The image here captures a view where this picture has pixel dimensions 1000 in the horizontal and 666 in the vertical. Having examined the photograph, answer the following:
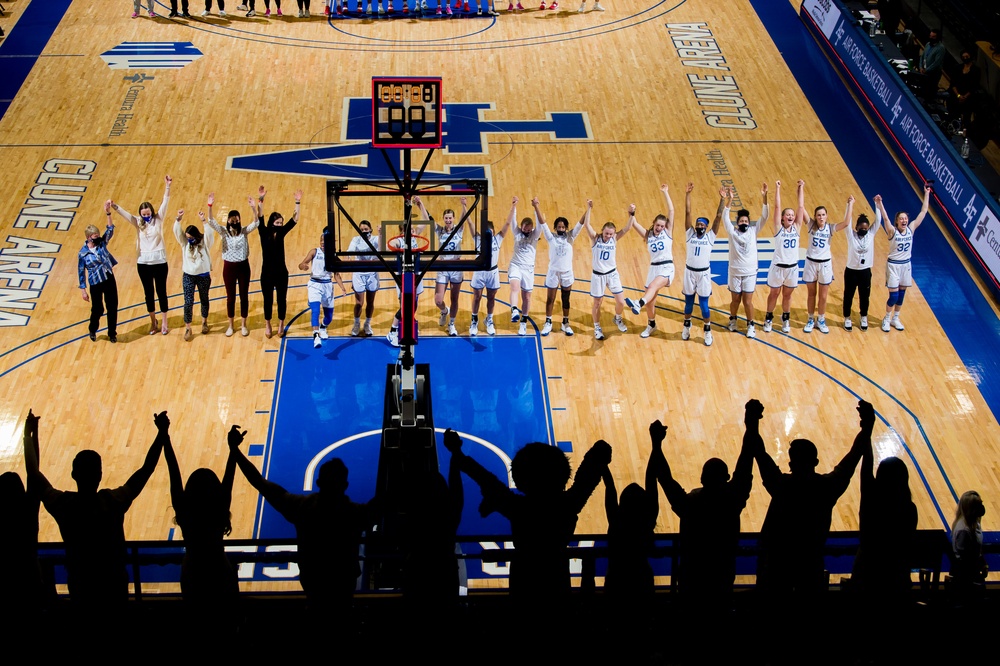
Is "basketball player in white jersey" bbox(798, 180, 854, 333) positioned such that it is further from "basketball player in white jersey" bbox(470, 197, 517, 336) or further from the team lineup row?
"basketball player in white jersey" bbox(470, 197, 517, 336)

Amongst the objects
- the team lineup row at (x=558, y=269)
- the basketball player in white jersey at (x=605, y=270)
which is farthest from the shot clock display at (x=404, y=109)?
the basketball player in white jersey at (x=605, y=270)

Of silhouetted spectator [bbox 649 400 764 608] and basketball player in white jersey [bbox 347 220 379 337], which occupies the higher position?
silhouetted spectator [bbox 649 400 764 608]

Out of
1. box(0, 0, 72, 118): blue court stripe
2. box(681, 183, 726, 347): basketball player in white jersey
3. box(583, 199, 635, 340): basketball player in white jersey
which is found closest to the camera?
box(583, 199, 635, 340): basketball player in white jersey

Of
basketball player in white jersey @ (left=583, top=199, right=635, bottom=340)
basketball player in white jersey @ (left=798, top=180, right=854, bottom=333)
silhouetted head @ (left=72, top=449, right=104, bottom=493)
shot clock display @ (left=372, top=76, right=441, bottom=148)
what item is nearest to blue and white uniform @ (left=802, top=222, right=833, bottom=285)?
basketball player in white jersey @ (left=798, top=180, right=854, bottom=333)

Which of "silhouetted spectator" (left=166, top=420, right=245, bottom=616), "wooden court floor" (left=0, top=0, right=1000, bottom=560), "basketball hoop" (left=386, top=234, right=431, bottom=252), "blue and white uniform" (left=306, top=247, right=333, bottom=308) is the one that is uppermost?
"silhouetted spectator" (left=166, top=420, right=245, bottom=616)

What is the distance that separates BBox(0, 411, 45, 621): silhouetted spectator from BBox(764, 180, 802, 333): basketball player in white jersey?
34.1ft

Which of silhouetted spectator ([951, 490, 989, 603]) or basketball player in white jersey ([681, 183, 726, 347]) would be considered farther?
basketball player in white jersey ([681, 183, 726, 347])

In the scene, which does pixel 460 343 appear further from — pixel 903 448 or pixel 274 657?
pixel 274 657

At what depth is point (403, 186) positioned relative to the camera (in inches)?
459

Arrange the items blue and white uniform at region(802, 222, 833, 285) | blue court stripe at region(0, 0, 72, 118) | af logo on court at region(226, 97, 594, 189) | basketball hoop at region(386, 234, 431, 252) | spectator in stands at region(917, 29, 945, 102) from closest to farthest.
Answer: basketball hoop at region(386, 234, 431, 252), blue and white uniform at region(802, 222, 833, 285), af logo on court at region(226, 97, 594, 189), spectator in stands at region(917, 29, 945, 102), blue court stripe at region(0, 0, 72, 118)

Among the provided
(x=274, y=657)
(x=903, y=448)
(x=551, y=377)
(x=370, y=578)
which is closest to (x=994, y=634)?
(x=274, y=657)

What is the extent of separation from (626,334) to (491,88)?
24.7 feet

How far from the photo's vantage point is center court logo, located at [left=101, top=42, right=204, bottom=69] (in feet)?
68.3

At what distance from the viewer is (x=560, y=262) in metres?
14.3
